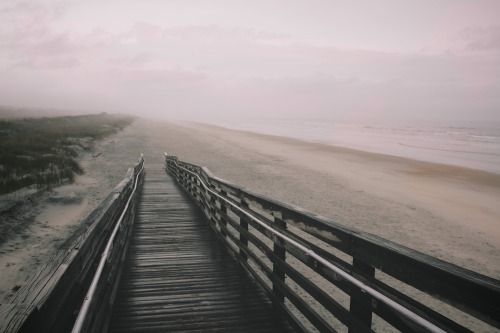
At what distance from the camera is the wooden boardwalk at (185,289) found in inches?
145

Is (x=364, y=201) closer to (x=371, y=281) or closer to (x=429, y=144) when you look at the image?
(x=371, y=281)

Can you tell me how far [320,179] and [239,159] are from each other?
871cm

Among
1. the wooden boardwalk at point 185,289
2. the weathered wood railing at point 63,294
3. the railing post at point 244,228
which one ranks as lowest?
the wooden boardwalk at point 185,289

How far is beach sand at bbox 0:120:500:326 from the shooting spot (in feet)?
25.1

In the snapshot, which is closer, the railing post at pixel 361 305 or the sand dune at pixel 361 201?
the railing post at pixel 361 305

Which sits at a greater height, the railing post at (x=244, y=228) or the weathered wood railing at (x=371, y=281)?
the weathered wood railing at (x=371, y=281)

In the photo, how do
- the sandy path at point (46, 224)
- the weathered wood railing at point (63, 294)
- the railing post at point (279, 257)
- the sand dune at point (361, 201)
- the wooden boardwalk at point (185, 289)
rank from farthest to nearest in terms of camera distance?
the sand dune at point (361, 201), the sandy path at point (46, 224), the railing post at point (279, 257), the wooden boardwalk at point (185, 289), the weathered wood railing at point (63, 294)

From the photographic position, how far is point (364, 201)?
1298 centimetres

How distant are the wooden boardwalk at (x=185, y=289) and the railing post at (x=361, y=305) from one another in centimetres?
129

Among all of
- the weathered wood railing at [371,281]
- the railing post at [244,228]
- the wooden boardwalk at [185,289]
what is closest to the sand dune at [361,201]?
the wooden boardwalk at [185,289]

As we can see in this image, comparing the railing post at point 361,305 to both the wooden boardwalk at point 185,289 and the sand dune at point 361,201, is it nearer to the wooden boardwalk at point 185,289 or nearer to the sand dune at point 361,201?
the wooden boardwalk at point 185,289

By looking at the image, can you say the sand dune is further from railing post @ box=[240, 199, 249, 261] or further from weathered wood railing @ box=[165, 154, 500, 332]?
weathered wood railing @ box=[165, 154, 500, 332]

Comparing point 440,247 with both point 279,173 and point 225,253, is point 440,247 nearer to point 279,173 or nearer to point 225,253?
point 225,253

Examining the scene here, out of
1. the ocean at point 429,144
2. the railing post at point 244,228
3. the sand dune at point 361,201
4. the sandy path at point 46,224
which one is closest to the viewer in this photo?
the railing post at point 244,228
